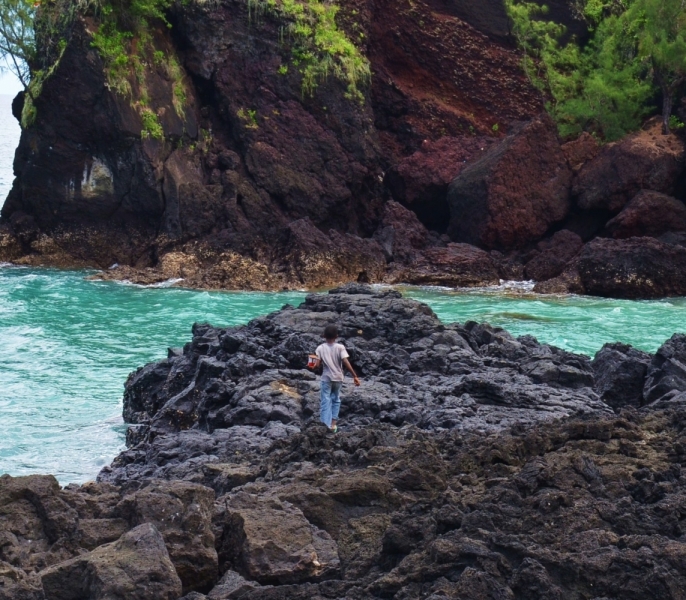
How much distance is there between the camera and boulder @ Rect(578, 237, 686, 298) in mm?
25562

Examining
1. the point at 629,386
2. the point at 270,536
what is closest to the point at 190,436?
the point at 270,536

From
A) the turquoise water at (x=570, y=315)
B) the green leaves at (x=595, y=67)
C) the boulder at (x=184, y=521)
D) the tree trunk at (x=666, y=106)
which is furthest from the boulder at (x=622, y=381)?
the green leaves at (x=595, y=67)

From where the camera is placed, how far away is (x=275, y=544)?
6090 mm

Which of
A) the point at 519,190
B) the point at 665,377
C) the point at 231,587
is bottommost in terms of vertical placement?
the point at 231,587

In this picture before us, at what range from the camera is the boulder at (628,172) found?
29.4 meters

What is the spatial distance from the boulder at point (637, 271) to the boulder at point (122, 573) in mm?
21413

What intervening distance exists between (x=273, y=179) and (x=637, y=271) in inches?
448

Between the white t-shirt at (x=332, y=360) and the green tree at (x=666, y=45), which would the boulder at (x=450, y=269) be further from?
the white t-shirt at (x=332, y=360)

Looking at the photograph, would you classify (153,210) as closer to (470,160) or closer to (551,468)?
(470,160)

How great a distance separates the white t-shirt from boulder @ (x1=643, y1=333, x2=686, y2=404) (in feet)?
12.6

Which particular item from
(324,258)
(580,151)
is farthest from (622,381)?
(580,151)

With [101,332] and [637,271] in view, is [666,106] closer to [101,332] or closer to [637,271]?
[637,271]

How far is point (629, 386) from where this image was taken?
516 inches

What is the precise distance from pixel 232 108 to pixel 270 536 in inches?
1055
